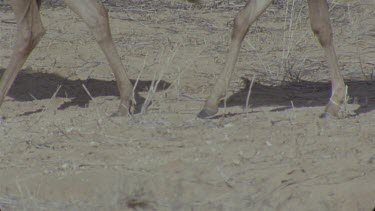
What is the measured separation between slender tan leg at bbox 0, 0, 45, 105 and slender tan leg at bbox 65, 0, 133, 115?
1.19 ft

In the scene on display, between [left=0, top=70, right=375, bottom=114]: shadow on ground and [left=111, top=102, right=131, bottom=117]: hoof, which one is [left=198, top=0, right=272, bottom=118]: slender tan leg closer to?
[left=111, top=102, right=131, bottom=117]: hoof

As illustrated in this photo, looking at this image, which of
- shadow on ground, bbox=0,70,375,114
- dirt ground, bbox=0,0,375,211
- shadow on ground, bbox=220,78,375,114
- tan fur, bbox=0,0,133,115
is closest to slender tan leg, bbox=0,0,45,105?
tan fur, bbox=0,0,133,115

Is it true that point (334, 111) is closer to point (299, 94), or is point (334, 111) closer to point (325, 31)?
point (325, 31)

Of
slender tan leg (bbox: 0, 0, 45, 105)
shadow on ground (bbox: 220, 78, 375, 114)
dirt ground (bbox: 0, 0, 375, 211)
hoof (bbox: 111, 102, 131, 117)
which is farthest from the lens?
shadow on ground (bbox: 220, 78, 375, 114)

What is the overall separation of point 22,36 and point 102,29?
63cm

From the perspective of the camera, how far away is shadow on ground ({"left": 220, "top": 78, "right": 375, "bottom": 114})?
671 cm

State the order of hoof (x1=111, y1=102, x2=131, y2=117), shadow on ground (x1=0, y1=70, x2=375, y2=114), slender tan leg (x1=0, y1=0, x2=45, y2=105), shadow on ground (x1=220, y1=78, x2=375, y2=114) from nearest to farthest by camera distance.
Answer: hoof (x1=111, y1=102, x2=131, y2=117) → slender tan leg (x1=0, y1=0, x2=45, y2=105) → shadow on ground (x1=220, y1=78, x2=375, y2=114) → shadow on ground (x1=0, y1=70, x2=375, y2=114)

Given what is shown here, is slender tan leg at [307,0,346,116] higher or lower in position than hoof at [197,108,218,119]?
higher

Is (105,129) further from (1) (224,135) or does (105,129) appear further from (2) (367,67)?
(2) (367,67)

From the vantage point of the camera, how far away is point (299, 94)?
7.29m

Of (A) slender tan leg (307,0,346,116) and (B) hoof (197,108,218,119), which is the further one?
(A) slender tan leg (307,0,346,116)

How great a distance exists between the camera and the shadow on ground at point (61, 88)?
7.21 m

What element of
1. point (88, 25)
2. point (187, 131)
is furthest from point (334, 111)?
point (88, 25)

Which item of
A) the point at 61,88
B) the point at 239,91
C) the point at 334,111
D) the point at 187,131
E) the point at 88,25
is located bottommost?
the point at 187,131
